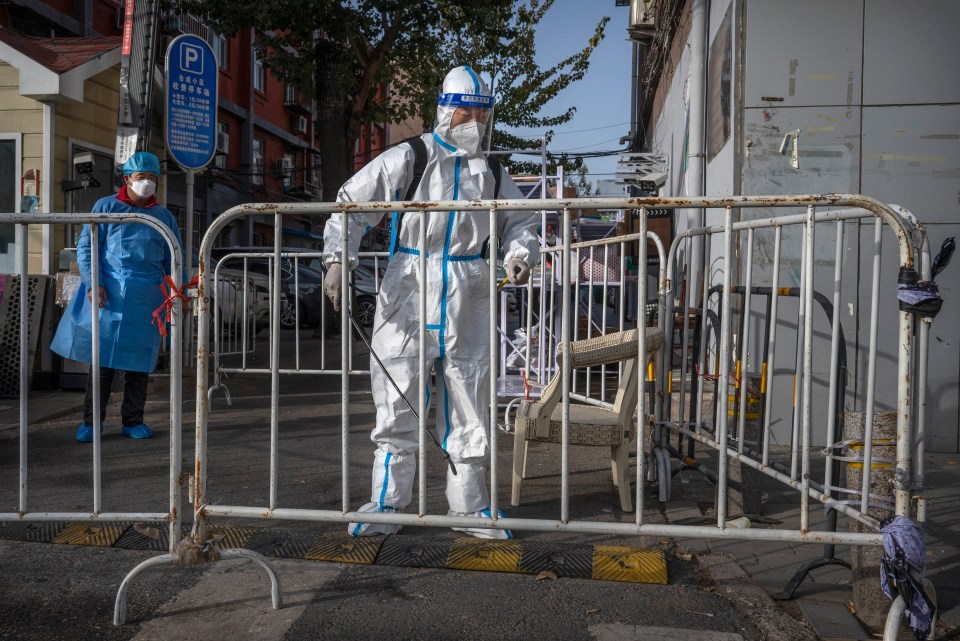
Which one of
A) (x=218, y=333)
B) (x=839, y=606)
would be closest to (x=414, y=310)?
(x=839, y=606)

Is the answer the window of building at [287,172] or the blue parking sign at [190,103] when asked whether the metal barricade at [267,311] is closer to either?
the blue parking sign at [190,103]

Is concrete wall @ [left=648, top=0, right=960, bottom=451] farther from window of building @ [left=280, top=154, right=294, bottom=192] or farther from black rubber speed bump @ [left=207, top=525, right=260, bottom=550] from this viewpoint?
window of building @ [left=280, top=154, right=294, bottom=192]

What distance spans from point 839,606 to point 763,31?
4.21 m

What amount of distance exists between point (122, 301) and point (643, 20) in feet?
43.3

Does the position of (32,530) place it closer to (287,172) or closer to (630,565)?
(630,565)

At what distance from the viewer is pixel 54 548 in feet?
11.4

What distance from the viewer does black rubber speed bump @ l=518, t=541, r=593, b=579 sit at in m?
3.22

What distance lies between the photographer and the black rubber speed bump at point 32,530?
3566 millimetres

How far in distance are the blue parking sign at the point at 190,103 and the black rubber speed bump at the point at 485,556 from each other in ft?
22.0

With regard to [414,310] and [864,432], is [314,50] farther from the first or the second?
[864,432]

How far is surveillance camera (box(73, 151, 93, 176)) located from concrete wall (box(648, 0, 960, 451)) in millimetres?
5851

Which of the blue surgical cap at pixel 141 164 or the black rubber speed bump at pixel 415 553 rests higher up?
the blue surgical cap at pixel 141 164

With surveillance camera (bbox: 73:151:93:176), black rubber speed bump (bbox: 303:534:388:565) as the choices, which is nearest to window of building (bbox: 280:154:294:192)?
surveillance camera (bbox: 73:151:93:176)

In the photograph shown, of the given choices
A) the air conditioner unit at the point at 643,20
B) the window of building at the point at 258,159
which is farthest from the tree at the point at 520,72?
the window of building at the point at 258,159
